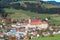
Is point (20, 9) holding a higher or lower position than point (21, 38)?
higher

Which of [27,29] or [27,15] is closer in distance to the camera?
[27,29]

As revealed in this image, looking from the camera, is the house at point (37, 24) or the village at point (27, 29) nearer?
the village at point (27, 29)

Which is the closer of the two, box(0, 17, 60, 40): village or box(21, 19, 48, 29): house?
box(0, 17, 60, 40): village

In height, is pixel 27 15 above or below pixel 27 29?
above

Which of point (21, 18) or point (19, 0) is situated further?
point (19, 0)

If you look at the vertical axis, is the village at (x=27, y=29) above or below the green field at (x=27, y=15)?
below

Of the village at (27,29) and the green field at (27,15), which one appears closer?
the village at (27,29)

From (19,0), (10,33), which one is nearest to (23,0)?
(19,0)

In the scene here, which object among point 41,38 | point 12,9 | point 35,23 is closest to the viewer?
point 41,38

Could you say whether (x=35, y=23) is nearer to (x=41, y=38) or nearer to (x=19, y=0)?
(x=41, y=38)

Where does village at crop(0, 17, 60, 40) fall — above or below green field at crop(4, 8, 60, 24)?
below

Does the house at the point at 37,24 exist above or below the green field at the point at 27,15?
below
